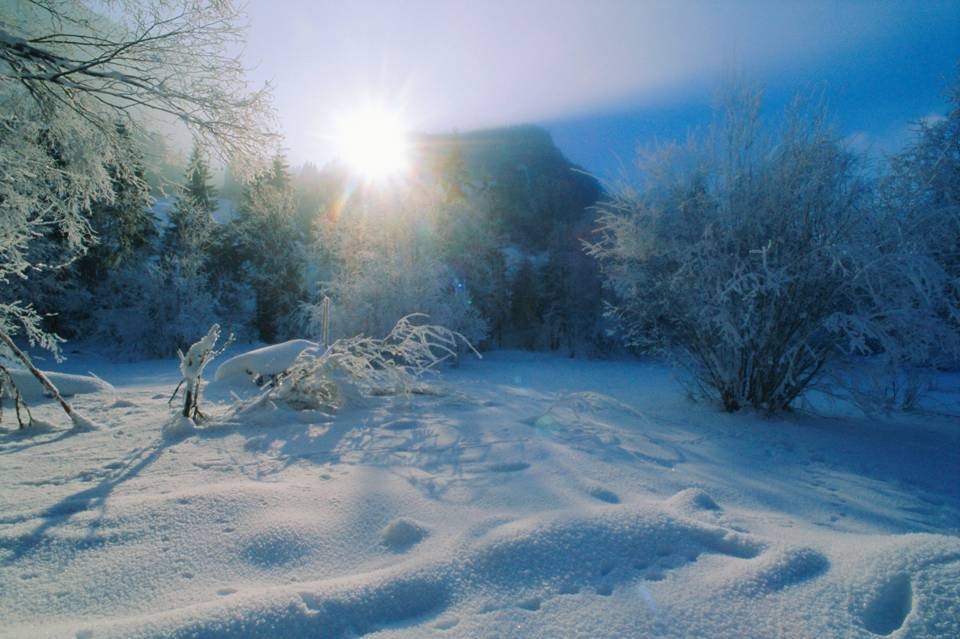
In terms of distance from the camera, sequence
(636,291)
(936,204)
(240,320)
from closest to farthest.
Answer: (936,204) → (636,291) → (240,320)

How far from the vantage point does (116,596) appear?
1.95 m

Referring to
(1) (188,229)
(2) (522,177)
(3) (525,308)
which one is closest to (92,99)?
(1) (188,229)

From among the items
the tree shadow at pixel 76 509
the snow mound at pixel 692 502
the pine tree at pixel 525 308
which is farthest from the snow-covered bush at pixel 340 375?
the pine tree at pixel 525 308

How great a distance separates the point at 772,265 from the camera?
6.61 metres

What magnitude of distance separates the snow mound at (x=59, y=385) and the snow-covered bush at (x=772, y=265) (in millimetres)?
8727

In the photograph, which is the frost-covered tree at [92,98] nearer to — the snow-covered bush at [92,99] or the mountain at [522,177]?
the snow-covered bush at [92,99]

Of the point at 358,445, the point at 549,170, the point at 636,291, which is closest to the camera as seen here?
the point at 358,445

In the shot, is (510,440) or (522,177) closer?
(510,440)

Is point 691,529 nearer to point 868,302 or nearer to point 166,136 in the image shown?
point 166,136

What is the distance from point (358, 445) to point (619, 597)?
311 centimetres

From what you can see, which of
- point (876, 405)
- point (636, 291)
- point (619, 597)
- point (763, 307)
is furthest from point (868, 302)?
point (619, 597)

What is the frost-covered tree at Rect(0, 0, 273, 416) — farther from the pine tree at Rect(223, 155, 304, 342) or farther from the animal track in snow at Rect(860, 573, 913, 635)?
the pine tree at Rect(223, 155, 304, 342)

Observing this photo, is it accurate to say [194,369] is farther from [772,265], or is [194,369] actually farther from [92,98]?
[772,265]

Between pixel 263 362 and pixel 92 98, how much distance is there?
15.7ft
